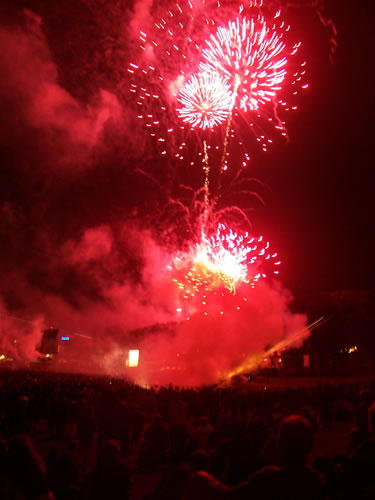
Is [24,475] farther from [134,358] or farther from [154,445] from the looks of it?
[134,358]

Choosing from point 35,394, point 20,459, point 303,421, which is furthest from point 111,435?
point 35,394

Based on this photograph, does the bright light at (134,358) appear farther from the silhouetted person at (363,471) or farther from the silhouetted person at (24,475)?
the silhouetted person at (363,471)

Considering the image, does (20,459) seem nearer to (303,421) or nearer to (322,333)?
(303,421)

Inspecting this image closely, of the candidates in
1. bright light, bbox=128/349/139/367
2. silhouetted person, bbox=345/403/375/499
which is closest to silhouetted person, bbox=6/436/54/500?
silhouetted person, bbox=345/403/375/499

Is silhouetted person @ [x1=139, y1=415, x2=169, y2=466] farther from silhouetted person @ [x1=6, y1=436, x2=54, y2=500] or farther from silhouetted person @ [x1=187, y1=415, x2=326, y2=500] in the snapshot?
silhouetted person @ [x1=187, y1=415, x2=326, y2=500]

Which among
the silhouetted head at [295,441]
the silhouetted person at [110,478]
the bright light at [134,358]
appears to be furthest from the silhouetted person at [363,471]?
the bright light at [134,358]

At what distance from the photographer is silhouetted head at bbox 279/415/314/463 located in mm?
A: 2322

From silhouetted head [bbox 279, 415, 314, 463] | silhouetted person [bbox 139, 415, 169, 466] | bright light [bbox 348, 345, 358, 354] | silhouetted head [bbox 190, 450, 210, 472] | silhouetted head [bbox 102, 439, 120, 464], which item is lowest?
silhouetted person [bbox 139, 415, 169, 466]

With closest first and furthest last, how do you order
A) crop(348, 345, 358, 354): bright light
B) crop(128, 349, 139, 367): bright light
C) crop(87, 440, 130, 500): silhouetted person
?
1. crop(87, 440, 130, 500): silhouetted person
2. crop(348, 345, 358, 354): bright light
3. crop(128, 349, 139, 367): bright light

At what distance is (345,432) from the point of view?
12.6 meters

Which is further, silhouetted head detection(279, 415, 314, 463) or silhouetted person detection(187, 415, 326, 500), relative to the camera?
silhouetted head detection(279, 415, 314, 463)

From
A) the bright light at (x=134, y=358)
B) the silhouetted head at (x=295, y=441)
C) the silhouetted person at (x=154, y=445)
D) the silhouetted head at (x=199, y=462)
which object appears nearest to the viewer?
the silhouetted head at (x=295, y=441)

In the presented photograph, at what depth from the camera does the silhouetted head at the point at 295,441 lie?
232cm

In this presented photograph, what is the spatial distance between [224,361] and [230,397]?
10.0 m
